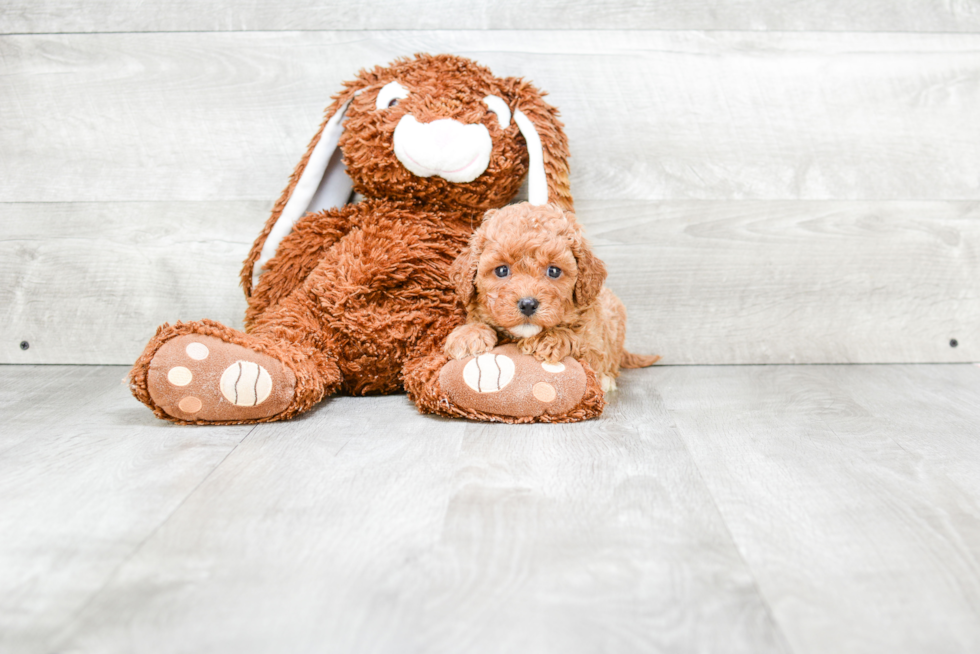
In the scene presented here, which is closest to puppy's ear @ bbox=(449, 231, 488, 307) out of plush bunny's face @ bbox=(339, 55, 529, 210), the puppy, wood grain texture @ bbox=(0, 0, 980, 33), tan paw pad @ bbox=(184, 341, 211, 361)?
the puppy

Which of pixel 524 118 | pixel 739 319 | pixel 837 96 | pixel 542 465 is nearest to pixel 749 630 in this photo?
pixel 542 465

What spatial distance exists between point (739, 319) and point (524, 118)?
549 mm

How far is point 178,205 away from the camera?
4.33ft

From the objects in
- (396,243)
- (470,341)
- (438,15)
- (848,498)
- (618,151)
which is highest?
(438,15)

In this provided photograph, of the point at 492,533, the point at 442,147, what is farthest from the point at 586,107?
the point at 492,533

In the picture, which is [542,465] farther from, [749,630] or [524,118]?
[524,118]

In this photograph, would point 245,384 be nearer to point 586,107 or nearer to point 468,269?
point 468,269

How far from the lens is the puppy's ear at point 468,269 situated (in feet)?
3.25

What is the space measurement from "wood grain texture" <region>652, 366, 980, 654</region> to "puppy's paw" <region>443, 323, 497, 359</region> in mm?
270

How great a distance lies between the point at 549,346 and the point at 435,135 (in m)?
0.33

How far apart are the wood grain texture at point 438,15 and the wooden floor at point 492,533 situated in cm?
67

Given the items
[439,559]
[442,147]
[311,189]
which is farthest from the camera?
[311,189]

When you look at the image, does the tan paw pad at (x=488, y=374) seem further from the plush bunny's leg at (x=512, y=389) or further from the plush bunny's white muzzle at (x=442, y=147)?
the plush bunny's white muzzle at (x=442, y=147)

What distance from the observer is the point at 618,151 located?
132 centimetres
